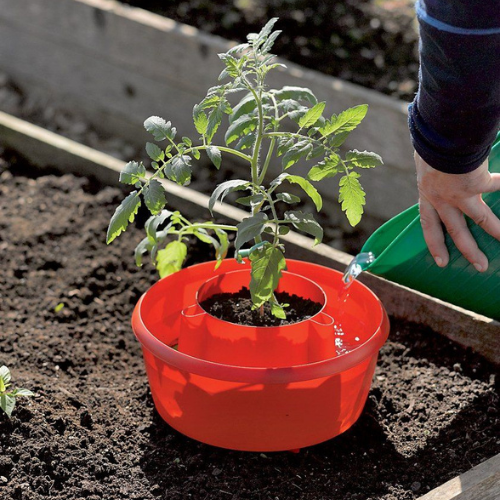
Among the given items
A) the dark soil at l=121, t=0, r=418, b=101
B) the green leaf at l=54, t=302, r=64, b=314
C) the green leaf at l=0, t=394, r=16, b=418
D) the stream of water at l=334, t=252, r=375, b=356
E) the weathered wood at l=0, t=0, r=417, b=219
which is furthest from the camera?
the dark soil at l=121, t=0, r=418, b=101

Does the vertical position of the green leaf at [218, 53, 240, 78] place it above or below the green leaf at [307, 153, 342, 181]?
above

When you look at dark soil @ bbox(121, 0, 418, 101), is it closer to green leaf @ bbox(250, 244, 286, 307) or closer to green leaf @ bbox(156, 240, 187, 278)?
green leaf @ bbox(156, 240, 187, 278)

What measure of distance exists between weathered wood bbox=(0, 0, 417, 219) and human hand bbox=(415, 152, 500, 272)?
1.38 meters

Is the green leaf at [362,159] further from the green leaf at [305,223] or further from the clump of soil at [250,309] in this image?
the clump of soil at [250,309]

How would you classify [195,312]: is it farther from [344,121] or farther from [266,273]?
[344,121]

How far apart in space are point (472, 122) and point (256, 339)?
635 mm

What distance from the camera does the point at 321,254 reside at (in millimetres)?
2451

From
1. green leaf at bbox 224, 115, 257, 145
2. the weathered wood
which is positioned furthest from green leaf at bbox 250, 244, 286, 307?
the weathered wood

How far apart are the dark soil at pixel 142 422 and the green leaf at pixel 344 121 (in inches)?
29.1

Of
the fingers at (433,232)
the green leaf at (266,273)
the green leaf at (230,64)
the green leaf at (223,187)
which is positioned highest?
the green leaf at (230,64)

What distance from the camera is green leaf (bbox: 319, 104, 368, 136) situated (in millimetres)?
1664

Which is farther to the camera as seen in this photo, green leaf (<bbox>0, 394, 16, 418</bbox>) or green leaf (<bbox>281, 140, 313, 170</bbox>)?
green leaf (<bbox>0, 394, 16, 418</bbox>)

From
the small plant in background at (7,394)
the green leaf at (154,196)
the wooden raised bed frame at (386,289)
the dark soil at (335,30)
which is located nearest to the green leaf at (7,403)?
the small plant in background at (7,394)

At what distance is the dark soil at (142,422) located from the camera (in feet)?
5.87
